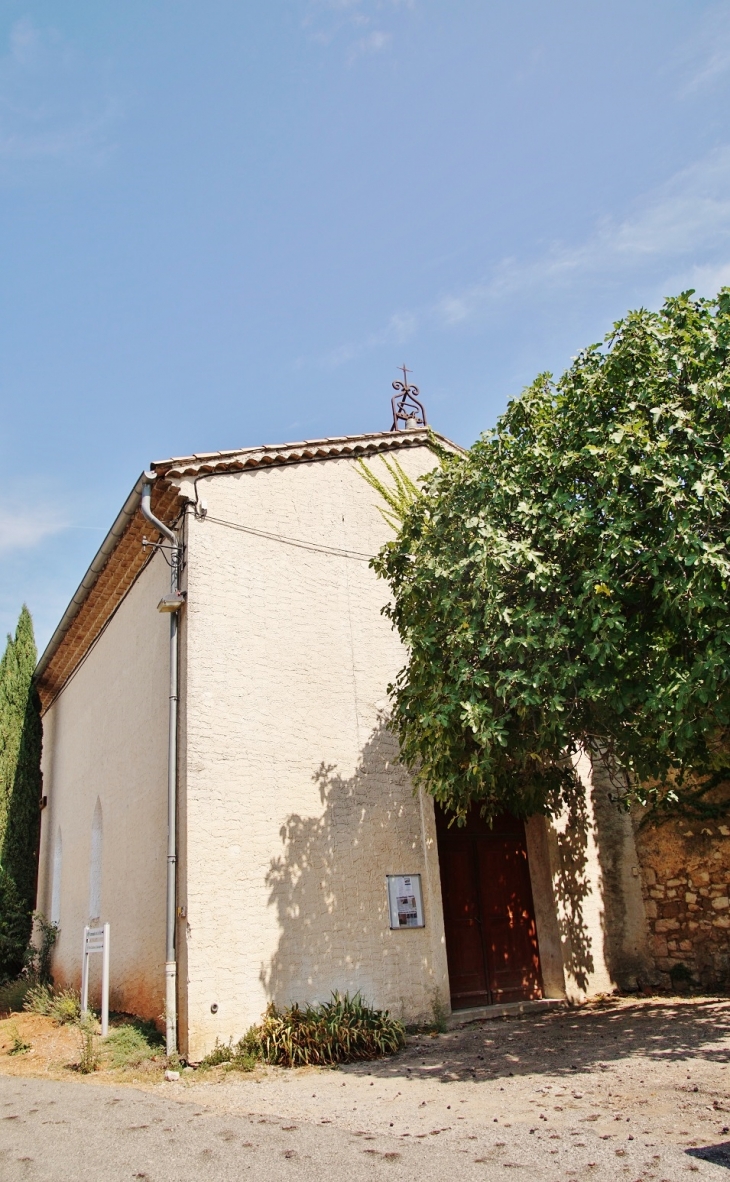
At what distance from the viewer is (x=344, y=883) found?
9562mm

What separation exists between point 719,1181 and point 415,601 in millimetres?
5280

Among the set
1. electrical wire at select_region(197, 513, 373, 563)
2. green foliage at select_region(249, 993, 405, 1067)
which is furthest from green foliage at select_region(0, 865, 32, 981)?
electrical wire at select_region(197, 513, 373, 563)

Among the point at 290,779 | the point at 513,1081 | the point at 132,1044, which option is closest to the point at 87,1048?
the point at 132,1044

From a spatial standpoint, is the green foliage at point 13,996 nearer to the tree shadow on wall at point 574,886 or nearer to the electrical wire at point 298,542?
the electrical wire at point 298,542

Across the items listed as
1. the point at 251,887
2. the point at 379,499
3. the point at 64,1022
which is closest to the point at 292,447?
the point at 379,499

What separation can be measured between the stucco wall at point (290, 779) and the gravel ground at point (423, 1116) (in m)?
0.99

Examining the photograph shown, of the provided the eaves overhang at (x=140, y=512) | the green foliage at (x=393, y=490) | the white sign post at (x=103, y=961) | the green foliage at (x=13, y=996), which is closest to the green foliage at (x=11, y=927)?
the green foliage at (x=13, y=996)

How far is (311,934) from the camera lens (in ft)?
30.0

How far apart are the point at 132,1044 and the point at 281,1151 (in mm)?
3707

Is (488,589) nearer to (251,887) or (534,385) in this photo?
(534,385)

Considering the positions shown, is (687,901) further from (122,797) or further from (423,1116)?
(122,797)

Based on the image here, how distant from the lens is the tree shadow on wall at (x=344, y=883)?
29.5 ft

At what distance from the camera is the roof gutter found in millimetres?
10398

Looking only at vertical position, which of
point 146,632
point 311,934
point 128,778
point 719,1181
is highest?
point 146,632
